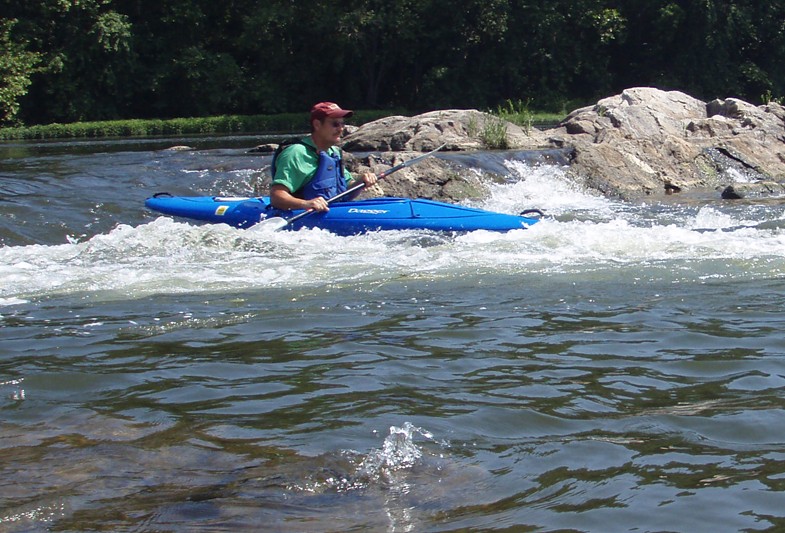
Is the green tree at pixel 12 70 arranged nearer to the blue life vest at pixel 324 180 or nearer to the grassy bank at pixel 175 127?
the grassy bank at pixel 175 127

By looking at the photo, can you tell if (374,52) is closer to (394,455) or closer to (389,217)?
(389,217)

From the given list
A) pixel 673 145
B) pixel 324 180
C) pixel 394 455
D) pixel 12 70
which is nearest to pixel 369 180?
pixel 324 180

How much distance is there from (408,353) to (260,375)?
2.24 ft

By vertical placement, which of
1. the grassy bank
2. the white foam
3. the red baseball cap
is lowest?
the white foam

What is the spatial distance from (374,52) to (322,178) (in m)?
23.8

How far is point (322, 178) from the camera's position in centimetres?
799

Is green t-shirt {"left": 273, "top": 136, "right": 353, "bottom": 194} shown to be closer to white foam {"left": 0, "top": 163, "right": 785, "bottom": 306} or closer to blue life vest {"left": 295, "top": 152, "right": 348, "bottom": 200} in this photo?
blue life vest {"left": 295, "top": 152, "right": 348, "bottom": 200}

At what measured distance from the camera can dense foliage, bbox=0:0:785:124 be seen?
2816 cm

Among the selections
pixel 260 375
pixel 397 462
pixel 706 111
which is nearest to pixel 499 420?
pixel 397 462

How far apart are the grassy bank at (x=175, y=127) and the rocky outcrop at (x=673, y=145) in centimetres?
608

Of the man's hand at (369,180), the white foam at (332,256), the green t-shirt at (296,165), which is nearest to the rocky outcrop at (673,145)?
the white foam at (332,256)

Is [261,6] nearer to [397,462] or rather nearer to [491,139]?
[491,139]

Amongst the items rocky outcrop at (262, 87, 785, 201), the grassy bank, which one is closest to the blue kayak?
rocky outcrop at (262, 87, 785, 201)

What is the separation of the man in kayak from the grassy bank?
14923mm
